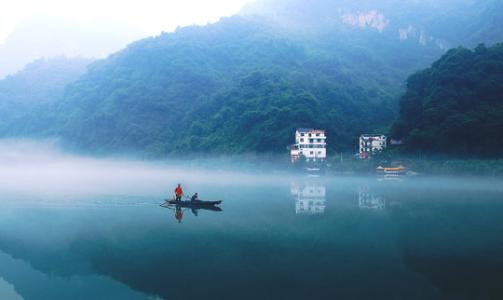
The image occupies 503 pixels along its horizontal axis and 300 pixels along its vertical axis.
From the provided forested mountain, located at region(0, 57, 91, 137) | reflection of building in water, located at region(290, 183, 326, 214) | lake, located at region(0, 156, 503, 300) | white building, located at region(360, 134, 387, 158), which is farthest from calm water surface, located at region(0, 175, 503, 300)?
forested mountain, located at region(0, 57, 91, 137)

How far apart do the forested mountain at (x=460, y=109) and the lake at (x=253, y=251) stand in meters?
20.4

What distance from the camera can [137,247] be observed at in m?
12.7

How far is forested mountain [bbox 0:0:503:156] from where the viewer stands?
59969 mm

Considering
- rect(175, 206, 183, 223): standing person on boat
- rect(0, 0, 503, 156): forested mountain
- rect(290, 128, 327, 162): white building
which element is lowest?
rect(175, 206, 183, 223): standing person on boat

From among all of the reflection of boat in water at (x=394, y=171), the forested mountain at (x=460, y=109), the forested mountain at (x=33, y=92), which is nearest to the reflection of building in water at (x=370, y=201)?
the reflection of boat in water at (x=394, y=171)

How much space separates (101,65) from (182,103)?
2476 cm

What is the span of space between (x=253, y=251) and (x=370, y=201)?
12631mm

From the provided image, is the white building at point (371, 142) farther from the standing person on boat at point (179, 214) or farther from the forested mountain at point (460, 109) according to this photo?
the standing person on boat at point (179, 214)

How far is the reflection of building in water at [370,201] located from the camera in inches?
838

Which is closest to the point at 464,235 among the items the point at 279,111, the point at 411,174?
the point at 411,174

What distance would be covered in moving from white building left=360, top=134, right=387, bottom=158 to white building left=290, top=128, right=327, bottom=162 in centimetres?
454

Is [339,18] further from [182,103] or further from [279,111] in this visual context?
[279,111]

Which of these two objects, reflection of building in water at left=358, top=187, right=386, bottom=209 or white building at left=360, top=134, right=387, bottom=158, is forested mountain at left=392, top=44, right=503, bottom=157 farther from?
reflection of building in water at left=358, top=187, right=386, bottom=209

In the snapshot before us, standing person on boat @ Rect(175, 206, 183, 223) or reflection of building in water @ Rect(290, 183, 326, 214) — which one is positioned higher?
reflection of building in water @ Rect(290, 183, 326, 214)
